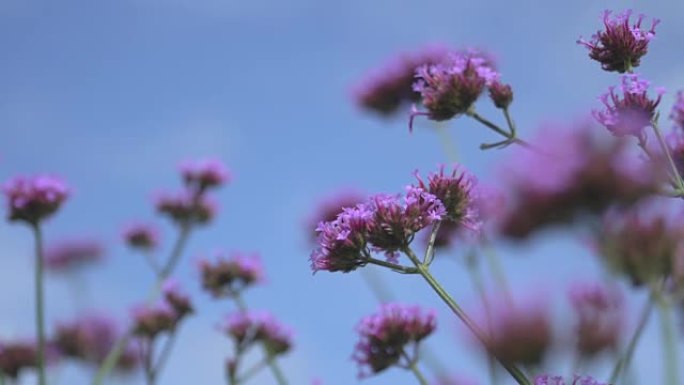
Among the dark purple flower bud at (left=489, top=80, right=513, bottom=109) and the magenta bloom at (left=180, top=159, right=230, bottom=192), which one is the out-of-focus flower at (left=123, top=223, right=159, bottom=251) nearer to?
the magenta bloom at (left=180, top=159, right=230, bottom=192)

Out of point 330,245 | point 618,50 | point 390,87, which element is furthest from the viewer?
point 390,87

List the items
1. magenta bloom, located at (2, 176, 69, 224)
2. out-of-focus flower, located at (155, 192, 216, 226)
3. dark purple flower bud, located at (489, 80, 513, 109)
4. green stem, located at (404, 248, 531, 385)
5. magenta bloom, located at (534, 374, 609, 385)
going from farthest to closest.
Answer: out-of-focus flower, located at (155, 192, 216, 226)
magenta bloom, located at (2, 176, 69, 224)
dark purple flower bud, located at (489, 80, 513, 109)
magenta bloom, located at (534, 374, 609, 385)
green stem, located at (404, 248, 531, 385)

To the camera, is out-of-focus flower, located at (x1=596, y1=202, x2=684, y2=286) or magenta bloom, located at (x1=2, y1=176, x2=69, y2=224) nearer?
out-of-focus flower, located at (x1=596, y1=202, x2=684, y2=286)

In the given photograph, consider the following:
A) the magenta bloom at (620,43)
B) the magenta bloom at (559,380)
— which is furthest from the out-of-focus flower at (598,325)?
the magenta bloom at (620,43)

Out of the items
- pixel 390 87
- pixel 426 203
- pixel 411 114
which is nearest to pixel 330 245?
pixel 426 203

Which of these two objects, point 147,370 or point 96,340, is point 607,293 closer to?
point 147,370

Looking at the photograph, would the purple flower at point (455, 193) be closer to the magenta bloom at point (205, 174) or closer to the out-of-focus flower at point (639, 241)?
the out-of-focus flower at point (639, 241)

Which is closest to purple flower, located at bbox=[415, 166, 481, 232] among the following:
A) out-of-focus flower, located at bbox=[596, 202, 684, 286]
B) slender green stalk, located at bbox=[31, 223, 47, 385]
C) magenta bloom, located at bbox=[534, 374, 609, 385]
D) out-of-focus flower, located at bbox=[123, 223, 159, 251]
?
magenta bloom, located at bbox=[534, 374, 609, 385]
